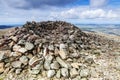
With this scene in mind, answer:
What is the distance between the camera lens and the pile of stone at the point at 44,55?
17969 millimetres

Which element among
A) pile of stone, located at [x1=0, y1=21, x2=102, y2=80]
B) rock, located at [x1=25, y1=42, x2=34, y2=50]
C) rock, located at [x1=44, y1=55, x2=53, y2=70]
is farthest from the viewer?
rock, located at [x1=25, y1=42, x2=34, y2=50]

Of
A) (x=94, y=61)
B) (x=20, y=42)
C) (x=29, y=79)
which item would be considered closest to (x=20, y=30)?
(x=20, y=42)

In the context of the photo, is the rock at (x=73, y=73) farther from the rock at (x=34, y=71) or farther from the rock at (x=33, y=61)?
the rock at (x=33, y=61)

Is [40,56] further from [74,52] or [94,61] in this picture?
[94,61]

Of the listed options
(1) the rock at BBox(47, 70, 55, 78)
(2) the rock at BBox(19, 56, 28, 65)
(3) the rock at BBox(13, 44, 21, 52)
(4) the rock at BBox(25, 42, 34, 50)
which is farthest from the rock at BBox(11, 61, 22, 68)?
(1) the rock at BBox(47, 70, 55, 78)

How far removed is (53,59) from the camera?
62.3ft

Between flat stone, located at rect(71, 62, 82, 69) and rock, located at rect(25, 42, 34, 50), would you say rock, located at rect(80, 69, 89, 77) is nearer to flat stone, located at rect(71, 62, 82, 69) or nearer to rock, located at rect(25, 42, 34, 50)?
flat stone, located at rect(71, 62, 82, 69)

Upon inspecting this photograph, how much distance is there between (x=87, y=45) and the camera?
75.9 ft

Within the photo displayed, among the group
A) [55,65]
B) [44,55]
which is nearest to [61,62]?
[55,65]

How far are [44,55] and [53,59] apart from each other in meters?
1.11

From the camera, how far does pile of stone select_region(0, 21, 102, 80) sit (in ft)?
59.0

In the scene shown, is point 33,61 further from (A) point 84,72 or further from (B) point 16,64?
(A) point 84,72

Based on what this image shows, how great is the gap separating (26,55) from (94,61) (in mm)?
6801

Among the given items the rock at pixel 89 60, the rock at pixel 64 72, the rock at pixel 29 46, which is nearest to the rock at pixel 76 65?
the rock at pixel 64 72
